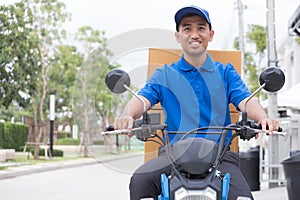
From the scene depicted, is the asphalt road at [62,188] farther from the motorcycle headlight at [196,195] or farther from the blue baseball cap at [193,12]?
the motorcycle headlight at [196,195]

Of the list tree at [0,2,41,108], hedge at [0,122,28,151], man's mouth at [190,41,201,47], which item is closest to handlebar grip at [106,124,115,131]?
man's mouth at [190,41,201,47]

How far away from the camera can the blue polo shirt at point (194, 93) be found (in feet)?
11.4

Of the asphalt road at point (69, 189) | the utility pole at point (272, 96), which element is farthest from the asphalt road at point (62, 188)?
the utility pole at point (272, 96)

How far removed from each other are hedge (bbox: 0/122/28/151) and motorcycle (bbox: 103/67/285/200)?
28458 millimetres

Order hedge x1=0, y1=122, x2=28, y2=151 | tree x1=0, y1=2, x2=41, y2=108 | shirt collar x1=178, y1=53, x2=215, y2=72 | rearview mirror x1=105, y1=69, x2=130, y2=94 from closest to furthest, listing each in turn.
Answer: rearview mirror x1=105, y1=69, x2=130, y2=94, shirt collar x1=178, y1=53, x2=215, y2=72, tree x1=0, y1=2, x2=41, y2=108, hedge x1=0, y1=122, x2=28, y2=151

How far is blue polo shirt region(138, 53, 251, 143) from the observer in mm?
3480

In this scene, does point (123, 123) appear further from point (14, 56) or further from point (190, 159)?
point (14, 56)

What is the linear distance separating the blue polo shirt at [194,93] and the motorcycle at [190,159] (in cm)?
56

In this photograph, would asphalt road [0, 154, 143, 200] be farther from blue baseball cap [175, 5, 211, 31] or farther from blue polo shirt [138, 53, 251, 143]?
blue baseball cap [175, 5, 211, 31]

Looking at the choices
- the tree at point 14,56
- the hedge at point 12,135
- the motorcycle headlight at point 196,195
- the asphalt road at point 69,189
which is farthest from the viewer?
the hedge at point 12,135

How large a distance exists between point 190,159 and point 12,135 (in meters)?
31.5

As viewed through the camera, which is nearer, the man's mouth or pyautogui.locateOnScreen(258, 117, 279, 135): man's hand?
pyautogui.locateOnScreen(258, 117, 279, 135): man's hand

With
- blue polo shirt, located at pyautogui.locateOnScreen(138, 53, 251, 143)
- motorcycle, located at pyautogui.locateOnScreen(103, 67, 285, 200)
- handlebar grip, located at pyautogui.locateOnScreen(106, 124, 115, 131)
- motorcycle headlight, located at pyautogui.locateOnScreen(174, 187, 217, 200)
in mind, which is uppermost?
blue polo shirt, located at pyautogui.locateOnScreen(138, 53, 251, 143)

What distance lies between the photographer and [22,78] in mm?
23891
